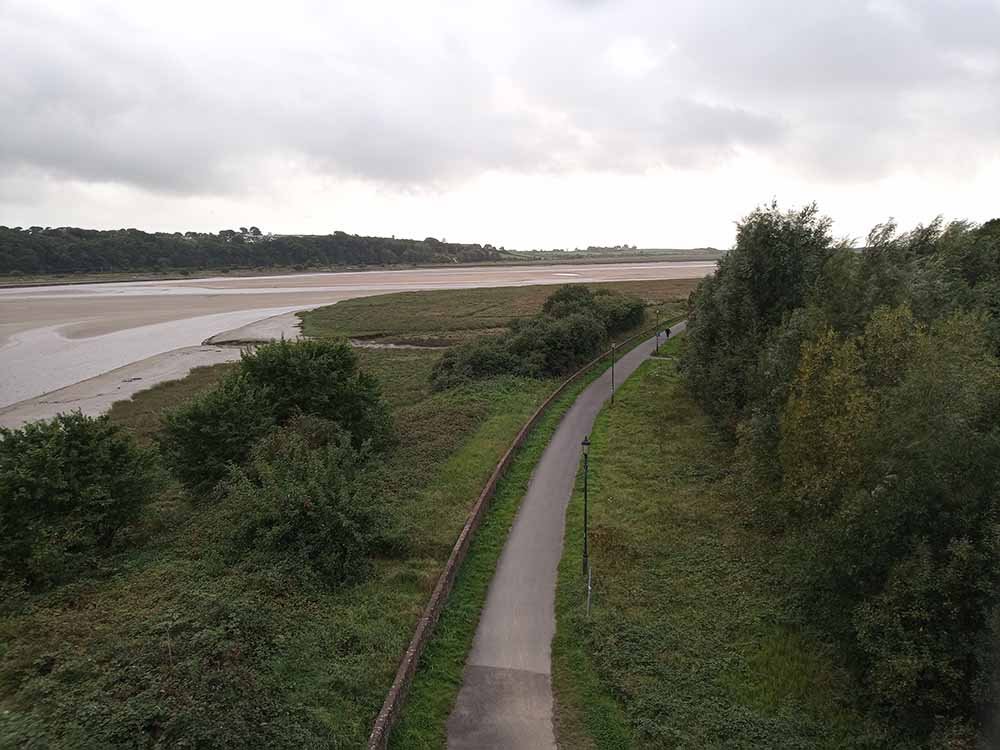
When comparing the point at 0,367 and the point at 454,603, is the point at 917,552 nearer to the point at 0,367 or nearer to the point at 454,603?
the point at 454,603

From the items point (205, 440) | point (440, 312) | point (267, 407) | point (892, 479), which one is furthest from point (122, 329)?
point (892, 479)

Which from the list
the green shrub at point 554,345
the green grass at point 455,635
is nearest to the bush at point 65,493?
the green grass at point 455,635

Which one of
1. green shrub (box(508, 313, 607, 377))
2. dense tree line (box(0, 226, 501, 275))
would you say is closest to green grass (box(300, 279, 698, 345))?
green shrub (box(508, 313, 607, 377))

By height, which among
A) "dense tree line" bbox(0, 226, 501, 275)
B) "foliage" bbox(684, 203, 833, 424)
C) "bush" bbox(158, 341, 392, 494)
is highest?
"dense tree line" bbox(0, 226, 501, 275)

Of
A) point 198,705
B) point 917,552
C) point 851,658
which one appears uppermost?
point 917,552

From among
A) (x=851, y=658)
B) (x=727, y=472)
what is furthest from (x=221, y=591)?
(x=727, y=472)

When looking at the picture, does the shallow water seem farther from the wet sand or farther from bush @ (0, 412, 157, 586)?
bush @ (0, 412, 157, 586)

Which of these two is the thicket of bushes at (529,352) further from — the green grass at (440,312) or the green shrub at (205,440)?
the green shrub at (205,440)
